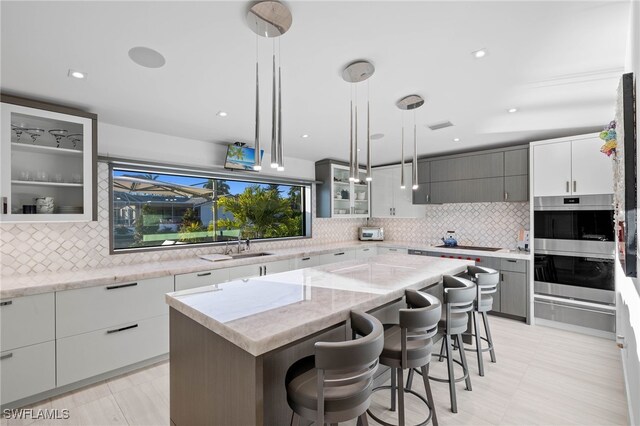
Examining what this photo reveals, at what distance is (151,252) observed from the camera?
336 centimetres

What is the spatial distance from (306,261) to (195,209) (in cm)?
171

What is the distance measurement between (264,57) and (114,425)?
274 centimetres

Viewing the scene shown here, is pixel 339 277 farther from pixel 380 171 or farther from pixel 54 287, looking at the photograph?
pixel 380 171

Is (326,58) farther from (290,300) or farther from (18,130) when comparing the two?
(18,130)

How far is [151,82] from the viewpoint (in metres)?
2.23

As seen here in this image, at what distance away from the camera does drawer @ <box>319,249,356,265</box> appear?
4.57m

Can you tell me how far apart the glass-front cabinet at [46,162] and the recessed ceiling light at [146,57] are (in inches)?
45.1

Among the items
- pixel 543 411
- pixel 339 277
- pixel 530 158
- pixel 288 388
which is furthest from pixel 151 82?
pixel 530 158

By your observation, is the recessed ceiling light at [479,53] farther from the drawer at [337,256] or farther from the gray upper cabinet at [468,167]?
the drawer at [337,256]

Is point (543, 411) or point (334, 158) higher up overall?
point (334, 158)

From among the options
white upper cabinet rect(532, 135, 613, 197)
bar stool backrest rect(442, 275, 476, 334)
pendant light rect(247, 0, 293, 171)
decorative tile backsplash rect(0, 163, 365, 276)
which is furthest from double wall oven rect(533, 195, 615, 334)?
decorative tile backsplash rect(0, 163, 365, 276)

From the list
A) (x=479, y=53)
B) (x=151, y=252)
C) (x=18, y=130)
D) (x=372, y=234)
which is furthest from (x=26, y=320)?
(x=372, y=234)

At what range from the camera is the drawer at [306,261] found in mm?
4152

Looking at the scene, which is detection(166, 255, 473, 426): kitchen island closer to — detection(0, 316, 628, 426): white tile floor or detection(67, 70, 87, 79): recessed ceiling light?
detection(0, 316, 628, 426): white tile floor
